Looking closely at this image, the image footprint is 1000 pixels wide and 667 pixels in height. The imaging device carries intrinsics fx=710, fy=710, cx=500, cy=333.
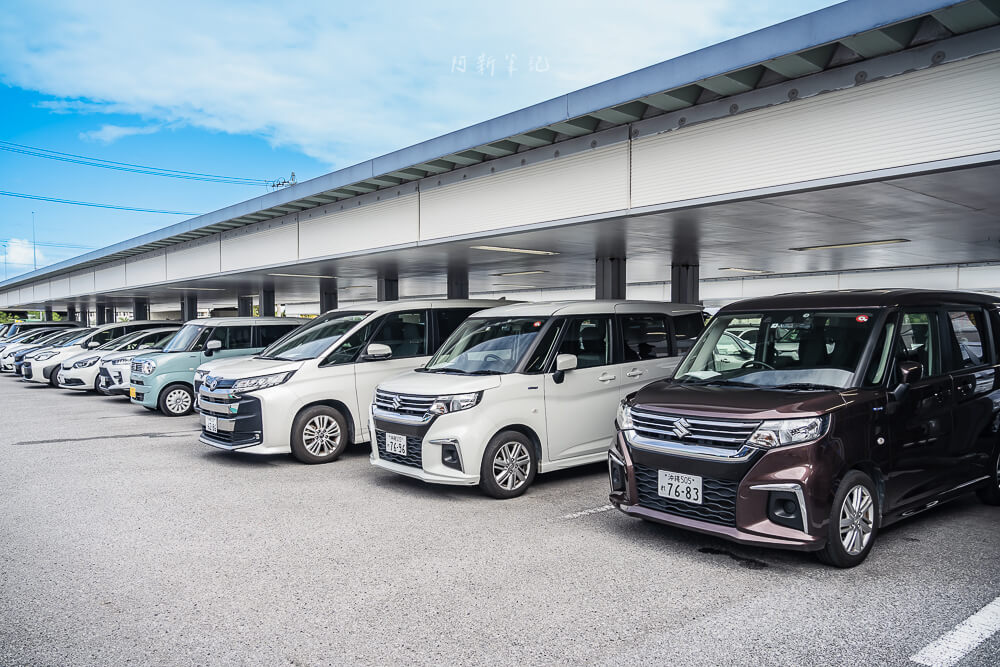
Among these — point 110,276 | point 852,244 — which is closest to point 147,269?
point 110,276

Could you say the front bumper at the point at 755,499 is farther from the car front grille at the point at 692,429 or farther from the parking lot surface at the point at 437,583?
the parking lot surface at the point at 437,583

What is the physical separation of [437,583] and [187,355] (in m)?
10.6

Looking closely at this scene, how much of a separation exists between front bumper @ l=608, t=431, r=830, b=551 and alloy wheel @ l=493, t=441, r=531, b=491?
2009mm

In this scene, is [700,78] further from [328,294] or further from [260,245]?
[328,294]

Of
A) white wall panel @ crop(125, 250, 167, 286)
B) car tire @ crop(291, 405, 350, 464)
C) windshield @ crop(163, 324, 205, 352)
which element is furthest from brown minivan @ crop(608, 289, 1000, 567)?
white wall panel @ crop(125, 250, 167, 286)

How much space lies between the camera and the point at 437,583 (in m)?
4.72

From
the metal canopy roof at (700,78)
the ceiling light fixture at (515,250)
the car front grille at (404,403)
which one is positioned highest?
the metal canopy roof at (700,78)

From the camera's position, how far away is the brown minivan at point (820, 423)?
475cm

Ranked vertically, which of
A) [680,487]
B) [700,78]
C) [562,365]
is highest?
[700,78]

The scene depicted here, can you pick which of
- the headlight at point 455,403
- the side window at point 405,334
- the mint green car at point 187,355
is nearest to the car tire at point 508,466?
the headlight at point 455,403

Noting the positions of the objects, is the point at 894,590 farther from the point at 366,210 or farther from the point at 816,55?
the point at 366,210

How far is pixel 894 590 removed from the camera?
452 centimetres

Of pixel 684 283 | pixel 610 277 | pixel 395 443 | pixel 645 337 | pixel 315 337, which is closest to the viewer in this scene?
pixel 395 443

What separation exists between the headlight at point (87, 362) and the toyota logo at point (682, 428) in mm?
16373
